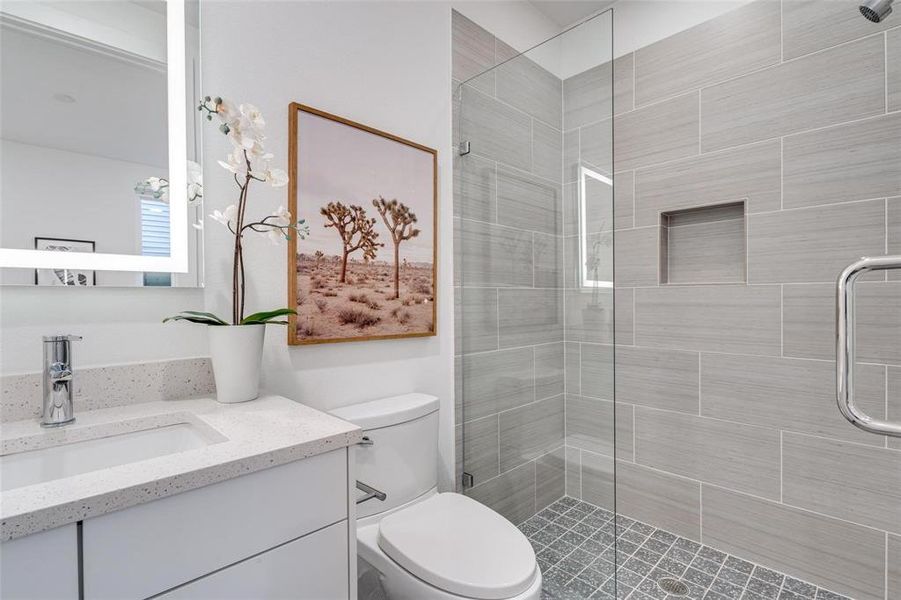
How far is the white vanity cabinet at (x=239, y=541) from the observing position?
63 centimetres

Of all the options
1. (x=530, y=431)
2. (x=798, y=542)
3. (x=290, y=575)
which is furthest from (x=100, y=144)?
(x=798, y=542)

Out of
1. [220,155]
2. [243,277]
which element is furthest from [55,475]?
[220,155]

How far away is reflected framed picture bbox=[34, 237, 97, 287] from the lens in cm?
96

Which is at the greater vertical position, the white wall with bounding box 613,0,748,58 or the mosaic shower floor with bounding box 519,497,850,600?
the white wall with bounding box 613,0,748,58

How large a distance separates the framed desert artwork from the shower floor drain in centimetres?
133

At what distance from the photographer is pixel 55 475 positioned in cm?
84

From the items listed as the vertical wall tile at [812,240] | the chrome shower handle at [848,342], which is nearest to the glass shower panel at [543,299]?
the chrome shower handle at [848,342]

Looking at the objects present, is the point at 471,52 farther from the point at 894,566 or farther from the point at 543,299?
the point at 894,566

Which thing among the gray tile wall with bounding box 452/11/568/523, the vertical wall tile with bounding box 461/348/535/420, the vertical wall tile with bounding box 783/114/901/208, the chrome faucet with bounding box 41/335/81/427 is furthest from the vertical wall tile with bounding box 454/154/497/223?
the chrome faucet with bounding box 41/335/81/427

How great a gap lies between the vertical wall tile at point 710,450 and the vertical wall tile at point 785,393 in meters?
0.07

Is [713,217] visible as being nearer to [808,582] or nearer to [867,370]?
[867,370]

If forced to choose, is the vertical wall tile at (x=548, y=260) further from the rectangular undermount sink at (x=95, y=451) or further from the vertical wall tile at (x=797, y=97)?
the rectangular undermount sink at (x=95, y=451)

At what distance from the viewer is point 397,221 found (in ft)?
5.49

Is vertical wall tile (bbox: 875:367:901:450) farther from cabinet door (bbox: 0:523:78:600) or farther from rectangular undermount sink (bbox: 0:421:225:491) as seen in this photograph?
cabinet door (bbox: 0:523:78:600)
